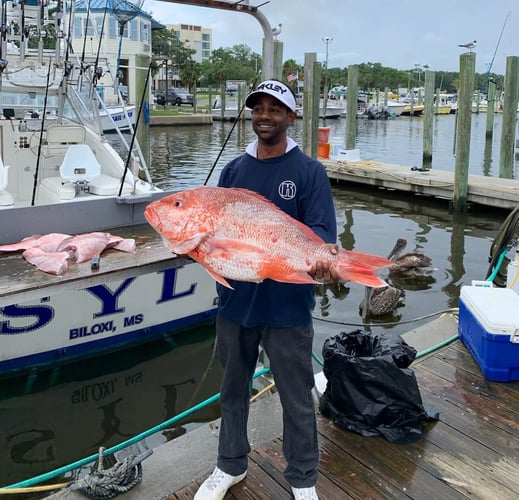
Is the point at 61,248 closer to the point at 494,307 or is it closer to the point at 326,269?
the point at 326,269

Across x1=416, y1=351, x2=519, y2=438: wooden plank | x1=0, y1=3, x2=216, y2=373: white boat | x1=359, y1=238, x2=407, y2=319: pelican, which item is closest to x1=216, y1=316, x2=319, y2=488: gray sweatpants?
x1=0, y1=3, x2=216, y2=373: white boat

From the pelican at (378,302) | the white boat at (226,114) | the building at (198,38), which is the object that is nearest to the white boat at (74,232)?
the pelican at (378,302)

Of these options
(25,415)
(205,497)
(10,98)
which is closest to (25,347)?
(25,415)

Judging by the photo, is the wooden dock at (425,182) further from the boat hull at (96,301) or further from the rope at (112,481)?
the rope at (112,481)

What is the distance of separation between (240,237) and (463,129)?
41.2ft

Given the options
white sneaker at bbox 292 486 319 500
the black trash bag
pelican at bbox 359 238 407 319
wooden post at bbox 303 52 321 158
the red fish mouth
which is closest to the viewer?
the red fish mouth

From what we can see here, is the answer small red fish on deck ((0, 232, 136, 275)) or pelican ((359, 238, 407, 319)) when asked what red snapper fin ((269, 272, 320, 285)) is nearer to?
small red fish on deck ((0, 232, 136, 275))

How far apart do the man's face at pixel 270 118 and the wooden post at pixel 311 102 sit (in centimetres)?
1187

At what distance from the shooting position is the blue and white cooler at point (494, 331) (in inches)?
160

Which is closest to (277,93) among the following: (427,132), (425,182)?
(425,182)

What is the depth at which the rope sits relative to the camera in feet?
9.94

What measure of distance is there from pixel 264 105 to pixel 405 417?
2.12 m

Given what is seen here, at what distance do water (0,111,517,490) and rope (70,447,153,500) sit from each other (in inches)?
54.0

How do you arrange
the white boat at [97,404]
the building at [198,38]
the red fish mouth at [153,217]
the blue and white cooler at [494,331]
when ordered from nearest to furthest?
the red fish mouth at [153,217] → the blue and white cooler at [494,331] → the white boat at [97,404] → the building at [198,38]
